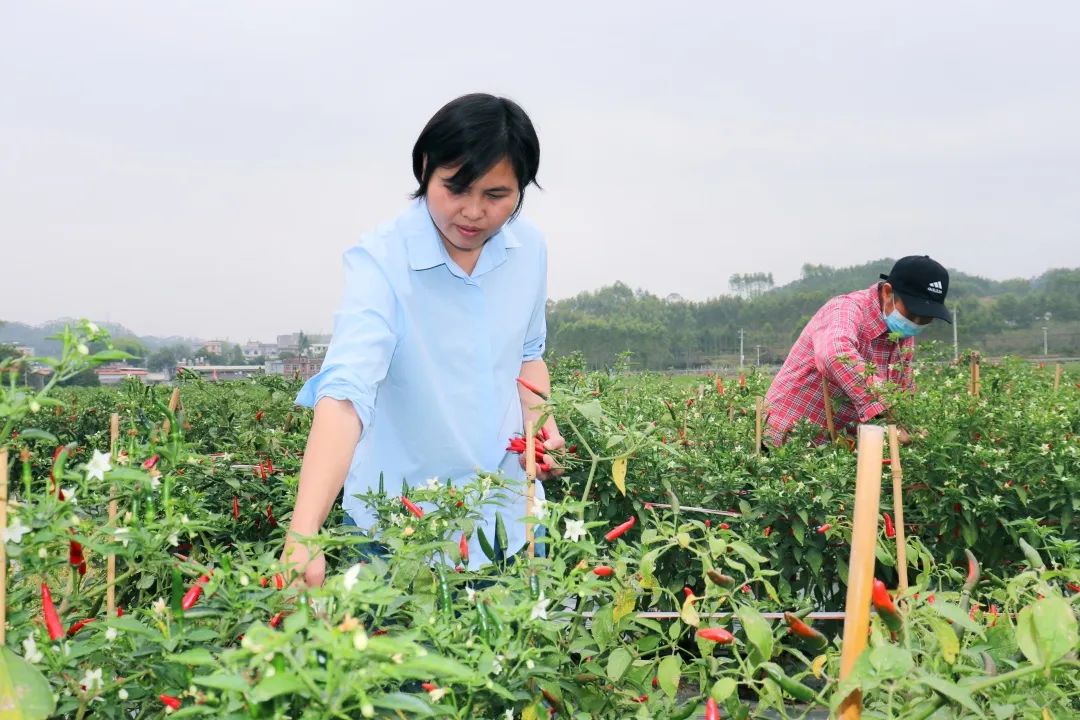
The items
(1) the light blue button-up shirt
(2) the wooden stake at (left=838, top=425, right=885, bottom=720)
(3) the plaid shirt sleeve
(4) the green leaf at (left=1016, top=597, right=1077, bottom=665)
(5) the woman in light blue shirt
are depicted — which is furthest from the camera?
(3) the plaid shirt sleeve

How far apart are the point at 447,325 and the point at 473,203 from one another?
307 mm

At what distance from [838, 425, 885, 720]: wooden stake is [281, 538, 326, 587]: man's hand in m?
0.71

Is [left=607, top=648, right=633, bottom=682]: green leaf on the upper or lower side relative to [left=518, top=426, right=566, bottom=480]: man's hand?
lower

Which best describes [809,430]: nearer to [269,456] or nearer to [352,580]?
[269,456]

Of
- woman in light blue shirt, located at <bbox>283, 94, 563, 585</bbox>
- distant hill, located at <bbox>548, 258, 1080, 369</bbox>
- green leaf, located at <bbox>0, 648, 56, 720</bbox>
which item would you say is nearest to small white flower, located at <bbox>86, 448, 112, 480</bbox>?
green leaf, located at <bbox>0, 648, 56, 720</bbox>

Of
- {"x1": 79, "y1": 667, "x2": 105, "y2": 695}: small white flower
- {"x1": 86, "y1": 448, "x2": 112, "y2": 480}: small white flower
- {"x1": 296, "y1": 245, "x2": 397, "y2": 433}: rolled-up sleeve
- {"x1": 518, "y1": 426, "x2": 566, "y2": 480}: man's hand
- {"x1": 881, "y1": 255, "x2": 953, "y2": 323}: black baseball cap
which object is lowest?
{"x1": 79, "y1": 667, "x2": 105, "y2": 695}: small white flower

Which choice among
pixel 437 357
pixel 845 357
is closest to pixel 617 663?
pixel 437 357

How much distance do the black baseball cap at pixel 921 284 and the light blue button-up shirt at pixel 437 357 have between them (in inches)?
84.5

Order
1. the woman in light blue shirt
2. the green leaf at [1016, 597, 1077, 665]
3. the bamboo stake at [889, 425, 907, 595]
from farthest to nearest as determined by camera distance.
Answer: the bamboo stake at [889, 425, 907, 595] < the woman in light blue shirt < the green leaf at [1016, 597, 1077, 665]

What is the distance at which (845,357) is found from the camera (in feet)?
10.8

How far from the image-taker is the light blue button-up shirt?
6.29 ft

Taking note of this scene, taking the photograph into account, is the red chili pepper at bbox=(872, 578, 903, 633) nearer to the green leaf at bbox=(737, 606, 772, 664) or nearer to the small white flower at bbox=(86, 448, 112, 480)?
the green leaf at bbox=(737, 606, 772, 664)

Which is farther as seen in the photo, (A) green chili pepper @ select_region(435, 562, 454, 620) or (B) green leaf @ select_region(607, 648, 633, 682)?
(B) green leaf @ select_region(607, 648, 633, 682)

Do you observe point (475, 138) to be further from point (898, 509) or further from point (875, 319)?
point (875, 319)
